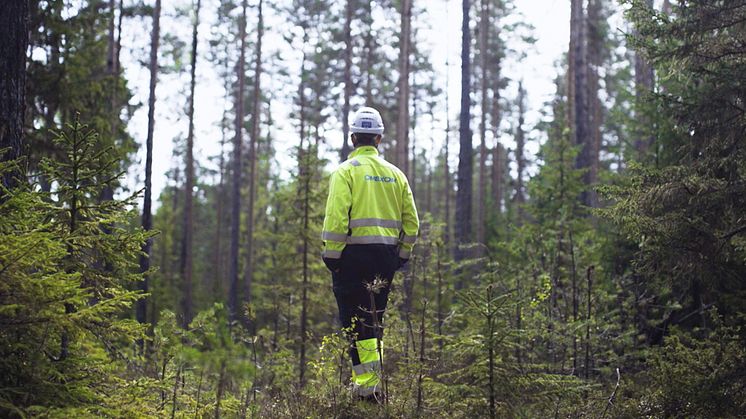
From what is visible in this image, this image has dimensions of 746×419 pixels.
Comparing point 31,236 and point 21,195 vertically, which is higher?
point 21,195

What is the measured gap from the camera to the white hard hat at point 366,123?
562 centimetres

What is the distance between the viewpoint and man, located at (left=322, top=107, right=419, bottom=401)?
17.1 ft

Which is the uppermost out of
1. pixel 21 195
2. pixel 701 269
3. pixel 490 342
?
pixel 21 195

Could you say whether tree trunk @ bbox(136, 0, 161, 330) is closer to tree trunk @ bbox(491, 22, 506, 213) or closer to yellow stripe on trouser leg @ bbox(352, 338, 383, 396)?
yellow stripe on trouser leg @ bbox(352, 338, 383, 396)

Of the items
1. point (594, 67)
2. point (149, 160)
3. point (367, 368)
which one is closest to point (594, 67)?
point (594, 67)

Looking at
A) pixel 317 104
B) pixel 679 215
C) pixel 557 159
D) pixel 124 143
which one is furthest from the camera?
pixel 317 104

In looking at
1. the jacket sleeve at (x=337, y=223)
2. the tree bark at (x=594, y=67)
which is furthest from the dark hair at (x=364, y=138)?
the tree bark at (x=594, y=67)

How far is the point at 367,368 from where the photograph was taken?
194 inches

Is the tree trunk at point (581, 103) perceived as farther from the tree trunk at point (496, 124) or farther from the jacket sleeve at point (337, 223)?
the tree trunk at point (496, 124)

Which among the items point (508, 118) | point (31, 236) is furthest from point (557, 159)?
point (508, 118)

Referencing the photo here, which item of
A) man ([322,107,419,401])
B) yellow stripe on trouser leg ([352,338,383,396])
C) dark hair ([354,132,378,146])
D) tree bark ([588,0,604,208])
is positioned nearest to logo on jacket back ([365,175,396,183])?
man ([322,107,419,401])

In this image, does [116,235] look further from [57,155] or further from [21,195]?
[57,155]

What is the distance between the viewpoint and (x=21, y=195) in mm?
3551

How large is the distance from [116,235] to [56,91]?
8.79m
